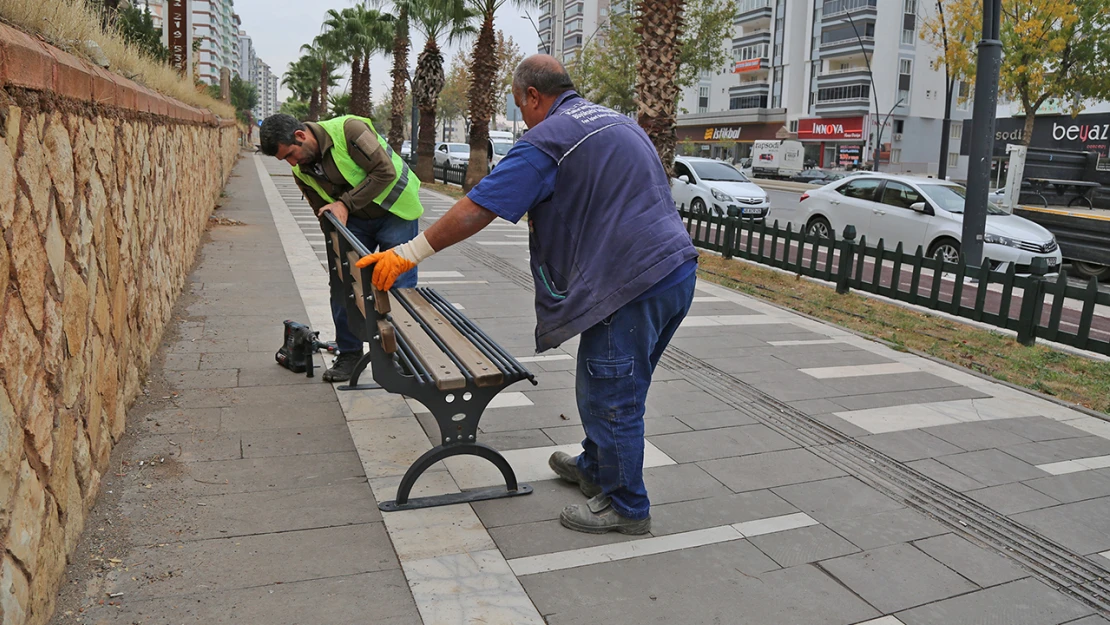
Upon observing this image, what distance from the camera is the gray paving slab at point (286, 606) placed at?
271 centimetres

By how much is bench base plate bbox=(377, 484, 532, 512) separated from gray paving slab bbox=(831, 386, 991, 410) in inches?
94.5

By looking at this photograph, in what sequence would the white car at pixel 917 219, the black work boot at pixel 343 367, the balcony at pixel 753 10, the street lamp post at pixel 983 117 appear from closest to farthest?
the black work boot at pixel 343 367 < the street lamp post at pixel 983 117 < the white car at pixel 917 219 < the balcony at pixel 753 10

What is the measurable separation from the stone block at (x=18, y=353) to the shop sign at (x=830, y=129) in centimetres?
5844

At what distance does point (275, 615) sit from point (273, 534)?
1.91 feet

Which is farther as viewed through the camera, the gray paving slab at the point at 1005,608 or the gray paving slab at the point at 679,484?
the gray paving slab at the point at 679,484

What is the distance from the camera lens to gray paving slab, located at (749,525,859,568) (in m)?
3.33

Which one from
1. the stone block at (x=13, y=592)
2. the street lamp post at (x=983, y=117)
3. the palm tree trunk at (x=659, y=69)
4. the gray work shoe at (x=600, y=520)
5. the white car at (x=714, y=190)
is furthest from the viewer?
the white car at (x=714, y=190)

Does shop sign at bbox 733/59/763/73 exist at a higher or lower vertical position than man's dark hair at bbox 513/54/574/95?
higher

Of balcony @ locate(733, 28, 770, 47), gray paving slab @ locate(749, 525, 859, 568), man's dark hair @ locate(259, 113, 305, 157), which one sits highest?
balcony @ locate(733, 28, 770, 47)

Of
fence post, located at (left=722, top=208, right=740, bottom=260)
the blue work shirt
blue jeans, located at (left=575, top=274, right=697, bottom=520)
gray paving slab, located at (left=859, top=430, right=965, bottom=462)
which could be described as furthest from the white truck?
the blue work shirt

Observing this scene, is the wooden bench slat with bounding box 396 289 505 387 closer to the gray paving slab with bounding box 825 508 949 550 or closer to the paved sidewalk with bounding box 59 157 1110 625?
the paved sidewalk with bounding box 59 157 1110 625

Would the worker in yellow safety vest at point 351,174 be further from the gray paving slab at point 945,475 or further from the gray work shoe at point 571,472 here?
the gray paving slab at point 945,475

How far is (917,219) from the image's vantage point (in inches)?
496

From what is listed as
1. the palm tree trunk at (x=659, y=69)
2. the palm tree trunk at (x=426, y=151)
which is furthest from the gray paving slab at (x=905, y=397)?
the palm tree trunk at (x=426, y=151)
